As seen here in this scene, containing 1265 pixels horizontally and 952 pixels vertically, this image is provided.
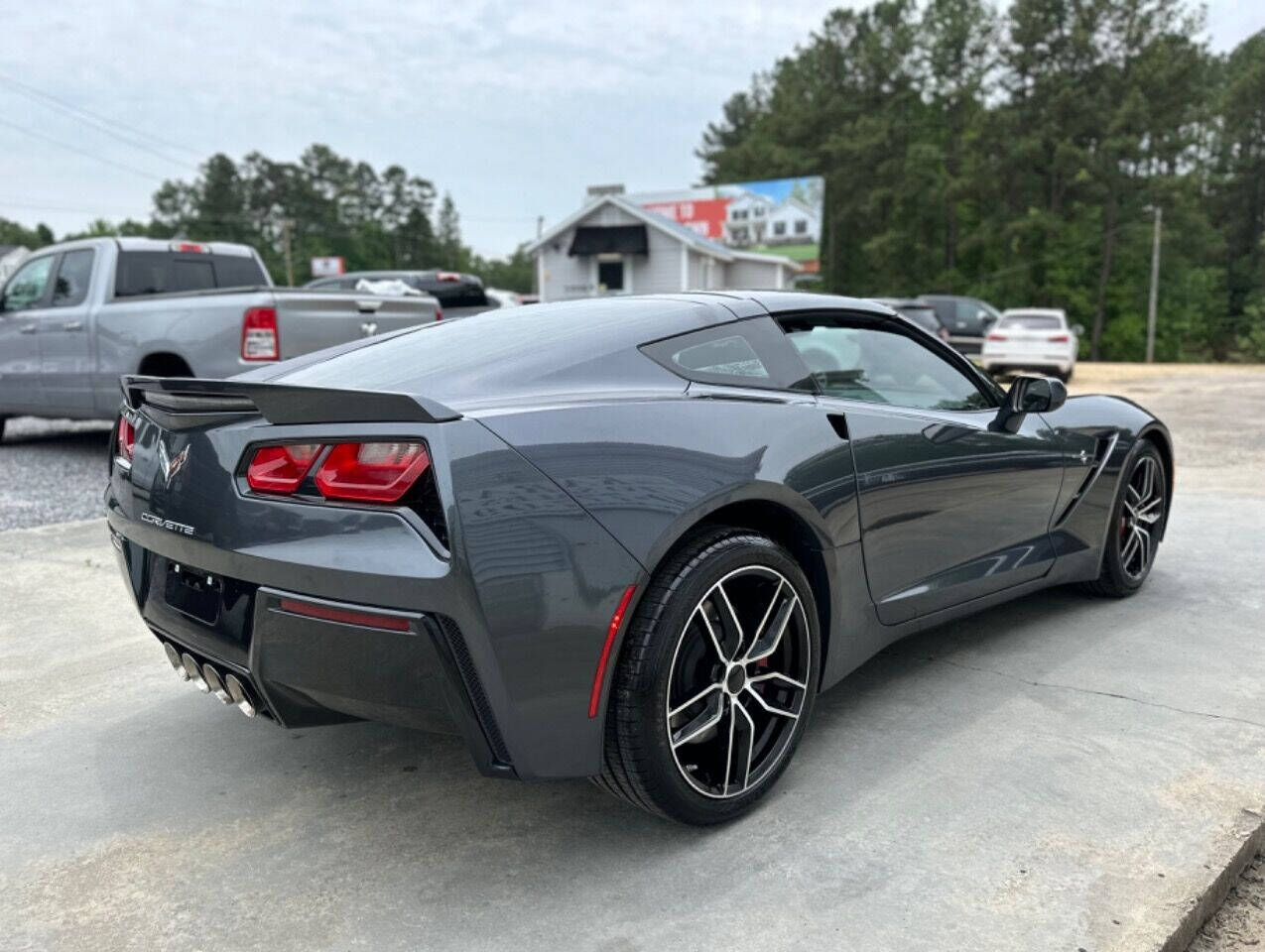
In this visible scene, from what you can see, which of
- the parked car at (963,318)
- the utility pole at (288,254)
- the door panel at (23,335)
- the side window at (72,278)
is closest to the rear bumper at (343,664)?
the side window at (72,278)

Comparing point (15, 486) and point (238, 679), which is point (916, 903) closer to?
point (238, 679)

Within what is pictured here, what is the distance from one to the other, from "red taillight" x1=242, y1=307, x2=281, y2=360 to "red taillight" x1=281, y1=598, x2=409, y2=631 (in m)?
5.81

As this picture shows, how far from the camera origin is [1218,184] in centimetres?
5494

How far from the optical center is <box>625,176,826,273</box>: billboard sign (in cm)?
4303

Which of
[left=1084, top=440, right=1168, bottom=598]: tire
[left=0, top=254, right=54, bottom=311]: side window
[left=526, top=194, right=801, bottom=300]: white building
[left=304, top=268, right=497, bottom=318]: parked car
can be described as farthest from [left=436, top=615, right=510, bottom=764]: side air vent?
[left=526, top=194, right=801, bottom=300]: white building

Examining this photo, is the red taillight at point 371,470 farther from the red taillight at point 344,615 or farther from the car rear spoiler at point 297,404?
the red taillight at point 344,615

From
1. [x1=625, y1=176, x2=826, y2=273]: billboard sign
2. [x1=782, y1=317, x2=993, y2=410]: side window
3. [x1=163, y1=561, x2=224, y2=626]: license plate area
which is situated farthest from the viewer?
[x1=625, y1=176, x2=826, y2=273]: billboard sign

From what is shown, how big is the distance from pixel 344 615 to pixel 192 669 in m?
0.70

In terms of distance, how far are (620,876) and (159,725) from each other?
5.68 ft

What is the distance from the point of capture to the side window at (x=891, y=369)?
342 centimetres

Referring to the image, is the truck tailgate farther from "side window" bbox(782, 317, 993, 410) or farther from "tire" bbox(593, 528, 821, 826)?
"tire" bbox(593, 528, 821, 826)

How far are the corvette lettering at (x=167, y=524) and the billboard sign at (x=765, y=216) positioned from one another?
138 ft

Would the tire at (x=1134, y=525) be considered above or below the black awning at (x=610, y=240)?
below

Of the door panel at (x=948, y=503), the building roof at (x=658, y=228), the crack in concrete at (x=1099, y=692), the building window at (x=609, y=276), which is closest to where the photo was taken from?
the door panel at (x=948, y=503)
